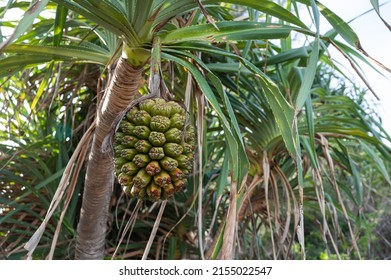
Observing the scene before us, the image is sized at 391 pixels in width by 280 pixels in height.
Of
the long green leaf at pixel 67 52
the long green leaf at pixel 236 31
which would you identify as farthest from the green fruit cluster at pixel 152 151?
the long green leaf at pixel 67 52

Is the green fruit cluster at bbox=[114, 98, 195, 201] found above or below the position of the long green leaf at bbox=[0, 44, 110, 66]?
below

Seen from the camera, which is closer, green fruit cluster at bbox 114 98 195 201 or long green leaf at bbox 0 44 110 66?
green fruit cluster at bbox 114 98 195 201

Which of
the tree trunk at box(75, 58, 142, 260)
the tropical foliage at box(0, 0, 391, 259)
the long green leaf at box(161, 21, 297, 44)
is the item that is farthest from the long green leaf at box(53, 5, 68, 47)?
the long green leaf at box(161, 21, 297, 44)

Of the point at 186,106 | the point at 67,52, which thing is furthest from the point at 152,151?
the point at 67,52

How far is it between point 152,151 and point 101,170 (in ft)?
1.48

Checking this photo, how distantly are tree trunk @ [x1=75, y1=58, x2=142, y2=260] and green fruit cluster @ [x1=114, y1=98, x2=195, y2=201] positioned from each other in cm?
6

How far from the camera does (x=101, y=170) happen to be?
1.11 meters

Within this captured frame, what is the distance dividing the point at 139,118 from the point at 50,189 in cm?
101

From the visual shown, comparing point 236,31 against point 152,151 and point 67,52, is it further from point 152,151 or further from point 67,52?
point 67,52

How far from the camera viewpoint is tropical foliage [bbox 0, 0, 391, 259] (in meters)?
0.79

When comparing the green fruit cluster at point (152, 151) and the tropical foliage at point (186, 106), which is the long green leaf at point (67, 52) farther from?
the green fruit cluster at point (152, 151)

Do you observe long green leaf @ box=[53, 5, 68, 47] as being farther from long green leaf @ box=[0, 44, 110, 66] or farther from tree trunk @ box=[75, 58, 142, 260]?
tree trunk @ box=[75, 58, 142, 260]

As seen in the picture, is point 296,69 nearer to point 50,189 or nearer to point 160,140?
point 160,140
